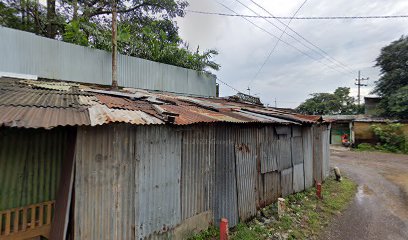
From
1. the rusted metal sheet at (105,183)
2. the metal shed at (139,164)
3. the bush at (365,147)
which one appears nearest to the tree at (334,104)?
the bush at (365,147)

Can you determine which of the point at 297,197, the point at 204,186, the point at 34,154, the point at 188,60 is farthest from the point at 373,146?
the point at 34,154

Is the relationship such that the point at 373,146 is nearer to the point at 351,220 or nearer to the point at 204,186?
the point at 351,220

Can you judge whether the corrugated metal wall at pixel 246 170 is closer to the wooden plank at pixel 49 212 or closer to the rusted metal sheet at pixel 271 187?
the rusted metal sheet at pixel 271 187

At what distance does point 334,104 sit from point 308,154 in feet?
111

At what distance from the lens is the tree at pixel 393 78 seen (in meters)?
22.2

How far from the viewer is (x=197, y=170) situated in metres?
5.32

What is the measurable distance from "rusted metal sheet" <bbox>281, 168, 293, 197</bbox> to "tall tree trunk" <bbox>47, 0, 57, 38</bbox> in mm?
16207

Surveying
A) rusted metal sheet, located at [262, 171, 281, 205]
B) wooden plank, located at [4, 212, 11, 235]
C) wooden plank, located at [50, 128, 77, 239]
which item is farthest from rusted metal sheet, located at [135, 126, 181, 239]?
rusted metal sheet, located at [262, 171, 281, 205]

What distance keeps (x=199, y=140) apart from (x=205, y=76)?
29.5ft

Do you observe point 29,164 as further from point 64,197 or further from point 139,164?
point 139,164

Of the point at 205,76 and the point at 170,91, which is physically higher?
the point at 205,76

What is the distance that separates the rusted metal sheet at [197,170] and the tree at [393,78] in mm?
24510

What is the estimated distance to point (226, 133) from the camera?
19.8 ft

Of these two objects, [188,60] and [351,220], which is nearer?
[351,220]
